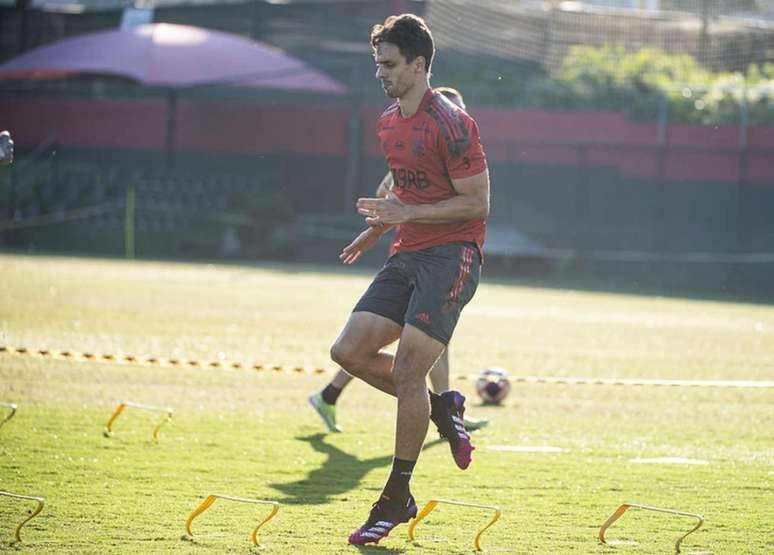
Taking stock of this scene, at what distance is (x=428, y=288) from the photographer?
245 inches

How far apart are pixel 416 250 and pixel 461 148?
569mm

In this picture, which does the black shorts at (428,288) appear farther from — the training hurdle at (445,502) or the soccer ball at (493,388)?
the soccer ball at (493,388)

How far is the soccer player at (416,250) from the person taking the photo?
20.2 ft

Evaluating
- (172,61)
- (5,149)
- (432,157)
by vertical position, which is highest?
(432,157)

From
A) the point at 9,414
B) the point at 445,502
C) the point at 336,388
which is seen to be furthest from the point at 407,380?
the point at 9,414

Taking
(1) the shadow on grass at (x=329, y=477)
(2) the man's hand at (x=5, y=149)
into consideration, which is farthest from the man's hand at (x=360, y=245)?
(2) the man's hand at (x=5, y=149)

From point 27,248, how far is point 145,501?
883 inches

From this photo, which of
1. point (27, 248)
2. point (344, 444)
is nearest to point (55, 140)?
point (27, 248)

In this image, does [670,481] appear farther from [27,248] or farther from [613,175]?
[27,248]

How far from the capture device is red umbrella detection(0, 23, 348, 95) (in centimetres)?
2845

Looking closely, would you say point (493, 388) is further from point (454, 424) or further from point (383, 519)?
point (383, 519)

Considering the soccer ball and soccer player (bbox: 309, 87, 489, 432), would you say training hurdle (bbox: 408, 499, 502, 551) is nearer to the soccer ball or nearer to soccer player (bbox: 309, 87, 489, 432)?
soccer player (bbox: 309, 87, 489, 432)

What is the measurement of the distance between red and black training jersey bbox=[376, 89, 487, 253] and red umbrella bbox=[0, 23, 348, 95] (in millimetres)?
22487

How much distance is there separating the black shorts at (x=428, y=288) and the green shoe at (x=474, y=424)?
3.01 m
